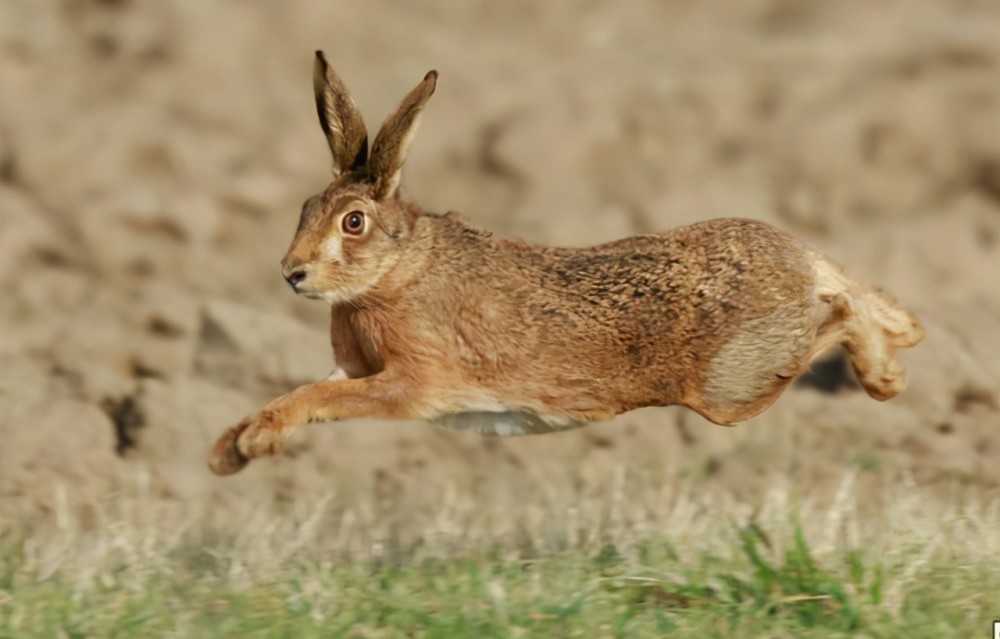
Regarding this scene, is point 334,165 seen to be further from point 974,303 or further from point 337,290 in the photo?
point 974,303

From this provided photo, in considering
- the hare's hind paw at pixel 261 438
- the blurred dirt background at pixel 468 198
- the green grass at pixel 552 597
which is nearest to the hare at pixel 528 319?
the hare's hind paw at pixel 261 438

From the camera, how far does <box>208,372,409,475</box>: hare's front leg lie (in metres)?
3.09

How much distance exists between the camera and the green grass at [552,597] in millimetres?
3695

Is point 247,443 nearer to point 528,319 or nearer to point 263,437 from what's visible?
point 263,437

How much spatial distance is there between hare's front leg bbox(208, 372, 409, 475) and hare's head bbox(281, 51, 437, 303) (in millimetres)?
213

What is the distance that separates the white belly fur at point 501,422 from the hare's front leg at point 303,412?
13 cm

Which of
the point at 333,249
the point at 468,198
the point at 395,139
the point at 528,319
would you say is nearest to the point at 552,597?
the point at 528,319

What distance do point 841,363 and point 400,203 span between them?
351 centimetres

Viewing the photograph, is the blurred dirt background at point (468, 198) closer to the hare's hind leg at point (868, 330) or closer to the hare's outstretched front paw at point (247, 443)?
the hare's hind leg at point (868, 330)

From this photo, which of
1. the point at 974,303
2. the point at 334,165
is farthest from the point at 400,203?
the point at 974,303

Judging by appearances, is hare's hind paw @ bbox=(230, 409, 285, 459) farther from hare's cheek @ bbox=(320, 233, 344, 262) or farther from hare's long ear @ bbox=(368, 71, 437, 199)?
hare's long ear @ bbox=(368, 71, 437, 199)

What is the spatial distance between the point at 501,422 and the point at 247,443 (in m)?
0.58

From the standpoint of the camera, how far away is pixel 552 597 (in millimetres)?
3859

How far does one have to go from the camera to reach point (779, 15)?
7.40 metres
